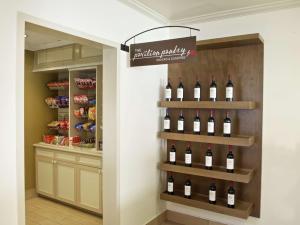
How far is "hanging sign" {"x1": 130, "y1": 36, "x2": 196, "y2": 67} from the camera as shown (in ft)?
7.52

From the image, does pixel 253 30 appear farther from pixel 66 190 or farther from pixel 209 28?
pixel 66 190

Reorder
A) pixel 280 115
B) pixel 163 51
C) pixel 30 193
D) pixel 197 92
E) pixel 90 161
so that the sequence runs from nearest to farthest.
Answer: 1. pixel 163 51
2. pixel 280 115
3. pixel 197 92
4. pixel 90 161
5. pixel 30 193

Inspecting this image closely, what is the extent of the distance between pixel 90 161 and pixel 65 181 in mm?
667

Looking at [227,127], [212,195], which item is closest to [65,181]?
[212,195]

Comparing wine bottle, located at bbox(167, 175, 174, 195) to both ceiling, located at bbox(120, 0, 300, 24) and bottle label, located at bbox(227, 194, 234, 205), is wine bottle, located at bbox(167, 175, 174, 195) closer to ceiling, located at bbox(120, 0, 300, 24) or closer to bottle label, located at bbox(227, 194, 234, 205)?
bottle label, located at bbox(227, 194, 234, 205)

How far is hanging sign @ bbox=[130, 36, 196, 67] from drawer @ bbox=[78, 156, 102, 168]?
1434 mm

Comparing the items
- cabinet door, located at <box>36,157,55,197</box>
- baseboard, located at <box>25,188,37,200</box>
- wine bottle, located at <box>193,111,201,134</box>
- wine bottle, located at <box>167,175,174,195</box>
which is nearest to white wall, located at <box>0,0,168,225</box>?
wine bottle, located at <box>167,175,174,195</box>

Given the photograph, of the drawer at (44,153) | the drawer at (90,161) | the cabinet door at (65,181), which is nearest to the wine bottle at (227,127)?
the drawer at (90,161)

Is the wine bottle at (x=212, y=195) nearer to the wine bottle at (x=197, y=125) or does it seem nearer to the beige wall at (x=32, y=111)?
the wine bottle at (x=197, y=125)

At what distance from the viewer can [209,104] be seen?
9.18ft

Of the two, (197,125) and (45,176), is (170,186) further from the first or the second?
(45,176)

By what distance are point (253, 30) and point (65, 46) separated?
2667 mm

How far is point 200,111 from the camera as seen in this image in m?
3.12

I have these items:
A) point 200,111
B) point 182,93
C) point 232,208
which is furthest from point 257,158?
point 182,93
